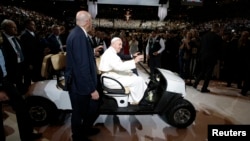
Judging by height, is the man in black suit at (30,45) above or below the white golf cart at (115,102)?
above

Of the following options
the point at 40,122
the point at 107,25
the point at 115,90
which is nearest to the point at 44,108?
the point at 40,122

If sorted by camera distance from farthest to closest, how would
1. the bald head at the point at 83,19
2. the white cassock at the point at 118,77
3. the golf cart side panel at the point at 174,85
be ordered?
the golf cart side panel at the point at 174,85 < the white cassock at the point at 118,77 < the bald head at the point at 83,19

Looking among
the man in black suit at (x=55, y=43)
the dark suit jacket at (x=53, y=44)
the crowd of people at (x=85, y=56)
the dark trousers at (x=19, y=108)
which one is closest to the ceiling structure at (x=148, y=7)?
the crowd of people at (x=85, y=56)

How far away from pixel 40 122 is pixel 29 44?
2.12 meters

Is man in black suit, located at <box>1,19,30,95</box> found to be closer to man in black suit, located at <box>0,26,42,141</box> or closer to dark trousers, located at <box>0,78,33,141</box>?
man in black suit, located at <box>0,26,42,141</box>

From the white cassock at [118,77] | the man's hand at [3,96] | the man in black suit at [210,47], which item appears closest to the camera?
the man's hand at [3,96]

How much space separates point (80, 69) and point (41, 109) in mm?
1625

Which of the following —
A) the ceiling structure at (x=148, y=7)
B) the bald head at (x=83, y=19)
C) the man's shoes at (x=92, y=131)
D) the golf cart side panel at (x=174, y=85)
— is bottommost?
the man's shoes at (x=92, y=131)

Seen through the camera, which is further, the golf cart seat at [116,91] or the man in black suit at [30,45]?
the man in black suit at [30,45]

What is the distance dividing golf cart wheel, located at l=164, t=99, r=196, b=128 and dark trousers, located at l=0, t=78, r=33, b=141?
221 centimetres

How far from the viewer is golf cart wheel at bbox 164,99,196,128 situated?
14.4 ft

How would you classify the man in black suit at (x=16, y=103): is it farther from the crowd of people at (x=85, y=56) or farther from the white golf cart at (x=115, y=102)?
the white golf cart at (x=115, y=102)

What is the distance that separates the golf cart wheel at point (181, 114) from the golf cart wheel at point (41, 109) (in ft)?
6.08

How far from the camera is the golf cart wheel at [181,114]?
14.4ft
